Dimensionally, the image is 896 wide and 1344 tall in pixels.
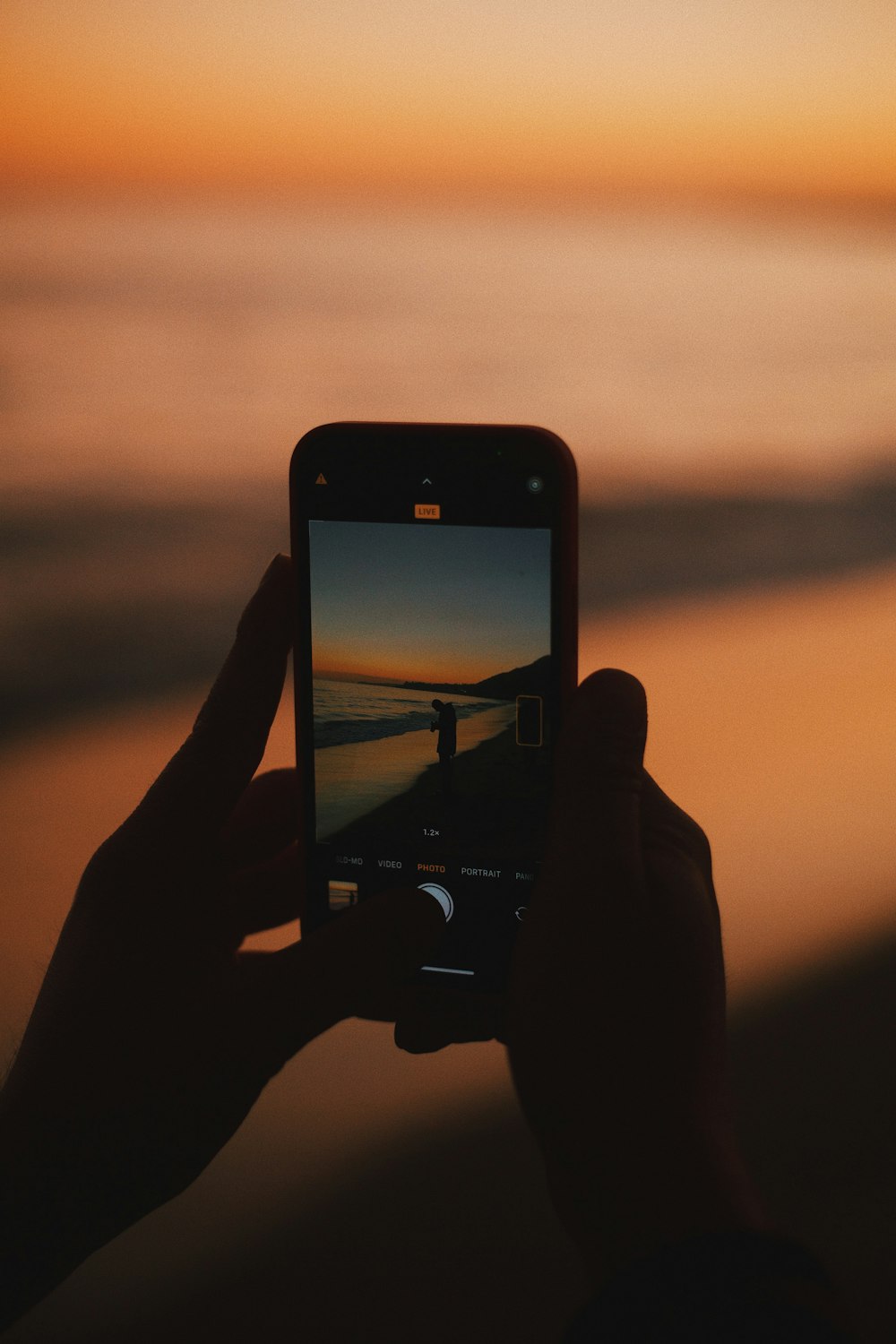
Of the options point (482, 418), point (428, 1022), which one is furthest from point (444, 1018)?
point (482, 418)

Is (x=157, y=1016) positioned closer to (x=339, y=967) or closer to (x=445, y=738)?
(x=339, y=967)

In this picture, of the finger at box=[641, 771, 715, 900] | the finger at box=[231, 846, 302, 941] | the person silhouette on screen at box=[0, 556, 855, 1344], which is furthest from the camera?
the finger at box=[231, 846, 302, 941]

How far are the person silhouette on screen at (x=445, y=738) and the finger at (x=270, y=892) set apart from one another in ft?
0.33

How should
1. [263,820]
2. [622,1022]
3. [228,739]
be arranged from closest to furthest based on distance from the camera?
[622,1022]
[228,739]
[263,820]

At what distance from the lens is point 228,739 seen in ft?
1.63

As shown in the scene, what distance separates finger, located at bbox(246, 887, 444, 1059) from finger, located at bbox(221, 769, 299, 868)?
0.14 m

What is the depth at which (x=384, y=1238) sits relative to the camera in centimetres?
59

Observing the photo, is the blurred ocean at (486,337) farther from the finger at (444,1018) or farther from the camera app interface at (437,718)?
the finger at (444,1018)

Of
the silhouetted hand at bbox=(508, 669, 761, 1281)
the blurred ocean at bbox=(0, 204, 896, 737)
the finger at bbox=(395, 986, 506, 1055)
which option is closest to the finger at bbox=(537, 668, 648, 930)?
the silhouetted hand at bbox=(508, 669, 761, 1281)

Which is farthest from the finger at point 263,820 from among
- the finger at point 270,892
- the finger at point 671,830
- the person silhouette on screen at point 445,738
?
the finger at point 671,830

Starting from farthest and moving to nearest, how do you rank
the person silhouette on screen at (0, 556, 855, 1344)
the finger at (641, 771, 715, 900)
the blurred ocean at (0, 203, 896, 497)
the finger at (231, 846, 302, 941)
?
the blurred ocean at (0, 203, 896, 497)
the finger at (231, 846, 302, 941)
the finger at (641, 771, 715, 900)
the person silhouette on screen at (0, 556, 855, 1344)

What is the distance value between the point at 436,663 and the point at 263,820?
0.17 metres

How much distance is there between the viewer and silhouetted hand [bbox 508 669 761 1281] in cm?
34

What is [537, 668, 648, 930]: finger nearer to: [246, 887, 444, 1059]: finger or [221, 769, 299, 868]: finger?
[246, 887, 444, 1059]: finger
